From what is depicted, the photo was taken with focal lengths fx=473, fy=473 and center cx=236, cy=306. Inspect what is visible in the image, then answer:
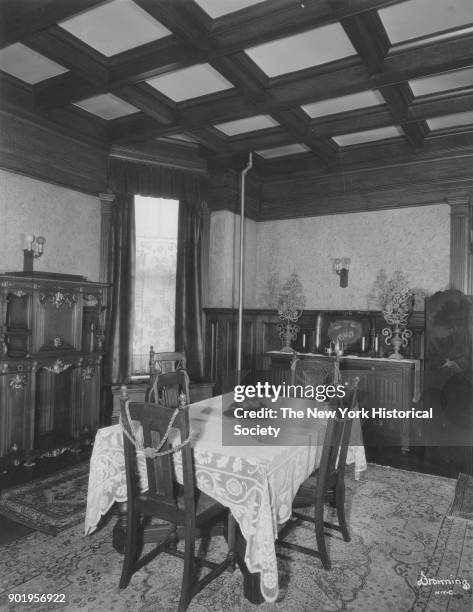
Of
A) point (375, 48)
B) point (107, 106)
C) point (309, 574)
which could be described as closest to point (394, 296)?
point (375, 48)

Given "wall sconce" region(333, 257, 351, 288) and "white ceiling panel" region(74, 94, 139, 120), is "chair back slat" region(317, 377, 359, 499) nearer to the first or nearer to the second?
"wall sconce" region(333, 257, 351, 288)

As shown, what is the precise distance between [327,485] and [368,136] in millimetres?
4182

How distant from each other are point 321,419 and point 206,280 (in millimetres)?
3456

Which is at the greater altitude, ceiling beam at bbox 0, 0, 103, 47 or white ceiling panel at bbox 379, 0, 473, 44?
white ceiling panel at bbox 379, 0, 473, 44

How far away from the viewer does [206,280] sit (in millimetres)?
6086

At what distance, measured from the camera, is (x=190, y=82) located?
4148 mm

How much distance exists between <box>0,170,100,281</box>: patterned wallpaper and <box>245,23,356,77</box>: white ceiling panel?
234cm

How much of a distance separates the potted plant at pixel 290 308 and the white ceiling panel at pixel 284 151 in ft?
5.09

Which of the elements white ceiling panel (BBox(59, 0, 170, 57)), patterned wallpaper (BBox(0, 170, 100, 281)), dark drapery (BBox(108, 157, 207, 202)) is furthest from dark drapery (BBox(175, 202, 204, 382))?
white ceiling panel (BBox(59, 0, 170, 57))

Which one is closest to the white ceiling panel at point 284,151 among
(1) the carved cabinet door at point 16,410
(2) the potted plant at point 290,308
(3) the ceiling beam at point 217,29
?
(2) the potted plant at point 290,308

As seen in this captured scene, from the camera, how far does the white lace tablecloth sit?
210 centimetres

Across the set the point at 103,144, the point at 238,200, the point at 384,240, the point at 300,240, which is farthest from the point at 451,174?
the point at 103,144

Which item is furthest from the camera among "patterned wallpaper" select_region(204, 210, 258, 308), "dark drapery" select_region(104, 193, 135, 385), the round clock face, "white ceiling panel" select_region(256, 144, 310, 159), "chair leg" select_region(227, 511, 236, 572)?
"patterned wallpaper" select_region(204, 210, 258, 308)

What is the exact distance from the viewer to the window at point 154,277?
18.1 feet
